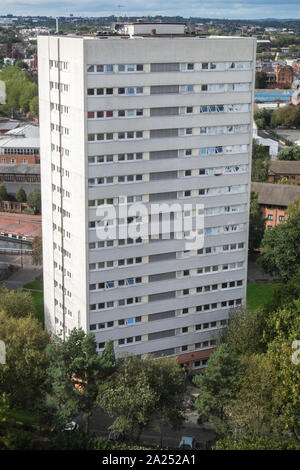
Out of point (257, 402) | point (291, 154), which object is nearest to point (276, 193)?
point (291, 154)

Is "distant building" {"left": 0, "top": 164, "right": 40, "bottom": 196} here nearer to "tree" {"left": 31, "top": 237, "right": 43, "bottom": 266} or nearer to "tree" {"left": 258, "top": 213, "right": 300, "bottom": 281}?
"tree" {"left": 31, "top": 237, "right": 43, "bottom": 266}

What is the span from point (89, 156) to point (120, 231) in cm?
656

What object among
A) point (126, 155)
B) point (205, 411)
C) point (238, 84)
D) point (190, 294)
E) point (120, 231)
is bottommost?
point (205, 411)

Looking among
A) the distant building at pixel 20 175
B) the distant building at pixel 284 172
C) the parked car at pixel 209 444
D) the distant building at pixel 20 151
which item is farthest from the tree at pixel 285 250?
the distant building at pixel 20 151

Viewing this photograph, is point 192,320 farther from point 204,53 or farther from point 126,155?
point 204,53

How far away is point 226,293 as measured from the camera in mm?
62562

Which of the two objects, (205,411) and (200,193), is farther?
(200,193)

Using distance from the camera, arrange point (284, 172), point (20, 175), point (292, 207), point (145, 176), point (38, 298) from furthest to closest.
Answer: point (20, 175)
point (284, 172)
point (292, 207)
point (38, 298)
point (145, 176)

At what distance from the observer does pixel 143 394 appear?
48094mm

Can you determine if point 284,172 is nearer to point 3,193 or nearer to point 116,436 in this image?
point 3,193

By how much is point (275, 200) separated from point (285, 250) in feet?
91.5

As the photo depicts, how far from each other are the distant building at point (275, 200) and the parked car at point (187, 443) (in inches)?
2064

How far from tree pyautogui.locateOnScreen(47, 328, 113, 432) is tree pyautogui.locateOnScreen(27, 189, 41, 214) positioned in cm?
6363
